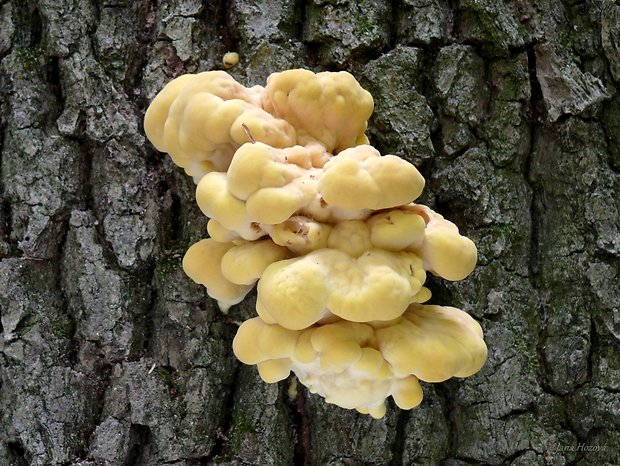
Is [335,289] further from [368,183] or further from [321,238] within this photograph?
[368,183]

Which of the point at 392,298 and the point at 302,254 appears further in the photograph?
the point at 302,254

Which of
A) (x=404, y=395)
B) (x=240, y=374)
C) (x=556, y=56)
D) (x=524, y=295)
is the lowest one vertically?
(x=240, y=374)

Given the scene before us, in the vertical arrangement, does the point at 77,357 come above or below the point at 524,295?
below

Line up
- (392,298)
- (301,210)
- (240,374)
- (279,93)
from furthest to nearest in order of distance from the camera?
(240,374) < (279,93) < (301,210) < (392,298)

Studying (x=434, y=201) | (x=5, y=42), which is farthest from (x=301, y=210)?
(x=5, y=42)

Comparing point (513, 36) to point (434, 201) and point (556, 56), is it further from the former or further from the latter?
point (434, 201)

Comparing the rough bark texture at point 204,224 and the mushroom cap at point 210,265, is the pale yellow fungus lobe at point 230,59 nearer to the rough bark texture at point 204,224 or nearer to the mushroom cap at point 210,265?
the rough bark texture at point 204,224

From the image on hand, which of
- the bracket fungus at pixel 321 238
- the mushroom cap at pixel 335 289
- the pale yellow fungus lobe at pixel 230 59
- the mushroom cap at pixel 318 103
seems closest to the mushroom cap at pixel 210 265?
the bracket fungus at pixel 321 238
